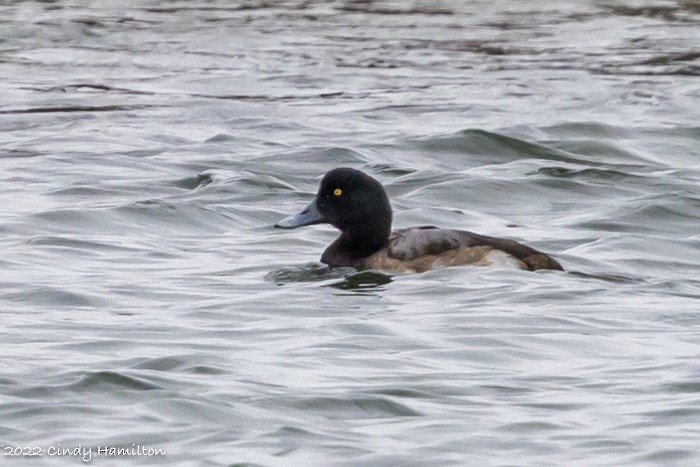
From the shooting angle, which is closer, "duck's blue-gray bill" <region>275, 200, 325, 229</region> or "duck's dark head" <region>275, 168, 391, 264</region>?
"duck's dark head" <region>275, 168, 391, 264</region>

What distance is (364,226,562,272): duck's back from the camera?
38.3 ft

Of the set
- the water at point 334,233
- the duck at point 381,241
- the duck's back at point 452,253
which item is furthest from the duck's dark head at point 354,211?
the water at point 334,233

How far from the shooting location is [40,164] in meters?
17.0

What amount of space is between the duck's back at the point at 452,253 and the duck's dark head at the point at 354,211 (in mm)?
176

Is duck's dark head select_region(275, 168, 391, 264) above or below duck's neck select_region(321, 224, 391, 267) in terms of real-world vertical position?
above

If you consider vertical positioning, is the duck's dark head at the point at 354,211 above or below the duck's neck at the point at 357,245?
above

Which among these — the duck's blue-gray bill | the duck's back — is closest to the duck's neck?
the duck's back

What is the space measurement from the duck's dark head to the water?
0.32 metres

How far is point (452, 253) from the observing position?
1175 centimetres

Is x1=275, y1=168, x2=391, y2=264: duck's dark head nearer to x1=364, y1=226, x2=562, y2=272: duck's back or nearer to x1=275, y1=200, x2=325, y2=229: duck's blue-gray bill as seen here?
x1=275, y1=200, x2=325, y2=229: duck's blue-gray bill

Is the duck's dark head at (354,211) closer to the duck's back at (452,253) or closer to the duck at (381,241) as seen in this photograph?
the duck at (381,241)

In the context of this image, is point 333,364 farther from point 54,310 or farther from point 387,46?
point 387,46

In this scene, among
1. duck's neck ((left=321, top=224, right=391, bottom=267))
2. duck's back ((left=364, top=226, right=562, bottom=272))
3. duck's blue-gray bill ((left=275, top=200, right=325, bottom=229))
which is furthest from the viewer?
duck's blue-gray bill ((left=275, top=200, right=325, bottom=229))

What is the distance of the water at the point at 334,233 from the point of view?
8.12 m
